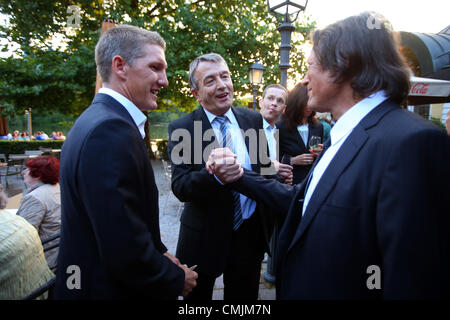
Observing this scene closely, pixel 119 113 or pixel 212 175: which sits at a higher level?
pixel 119 113

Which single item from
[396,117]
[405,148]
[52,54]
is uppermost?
[52,54]

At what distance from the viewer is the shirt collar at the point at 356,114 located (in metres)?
1.16

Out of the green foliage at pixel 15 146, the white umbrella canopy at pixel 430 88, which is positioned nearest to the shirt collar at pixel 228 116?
the white umbrella canopy at pixel 430 88

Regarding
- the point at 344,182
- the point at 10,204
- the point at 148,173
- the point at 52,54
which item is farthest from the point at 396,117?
the point at 52,54

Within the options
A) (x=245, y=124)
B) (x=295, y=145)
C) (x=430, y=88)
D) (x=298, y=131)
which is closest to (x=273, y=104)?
(x=298, y=131)

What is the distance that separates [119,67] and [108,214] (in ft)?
2.57

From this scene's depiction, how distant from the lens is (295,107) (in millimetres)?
3459

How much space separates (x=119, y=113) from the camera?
1.30m

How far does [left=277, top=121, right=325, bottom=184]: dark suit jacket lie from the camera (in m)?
3.50

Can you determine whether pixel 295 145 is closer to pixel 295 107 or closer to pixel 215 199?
pixel 295 107

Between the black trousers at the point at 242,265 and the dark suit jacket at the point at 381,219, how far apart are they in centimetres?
82

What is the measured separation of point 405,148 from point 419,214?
0.22m

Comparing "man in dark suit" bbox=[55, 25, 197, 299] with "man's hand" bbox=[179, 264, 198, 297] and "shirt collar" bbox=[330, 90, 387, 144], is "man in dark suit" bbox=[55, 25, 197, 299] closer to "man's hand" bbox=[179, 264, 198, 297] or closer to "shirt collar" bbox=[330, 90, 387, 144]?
"man's hand" bbox=[179, 264, 198, 297]
